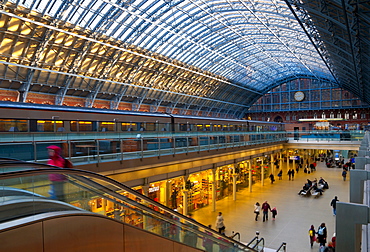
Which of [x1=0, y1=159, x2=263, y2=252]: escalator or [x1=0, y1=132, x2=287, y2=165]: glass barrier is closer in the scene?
[x1=0, y1=159, x2=263, y2=252]: escalator

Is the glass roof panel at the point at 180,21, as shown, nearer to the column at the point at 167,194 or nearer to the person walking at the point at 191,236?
the column at the point at 167,194

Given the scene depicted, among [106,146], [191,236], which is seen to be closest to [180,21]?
[106,146]

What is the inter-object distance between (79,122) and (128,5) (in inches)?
734

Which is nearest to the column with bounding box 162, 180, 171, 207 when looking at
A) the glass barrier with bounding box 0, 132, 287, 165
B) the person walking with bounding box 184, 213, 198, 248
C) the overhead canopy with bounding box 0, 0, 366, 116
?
the glass barrier with bounding box 0, 132, 287, 165

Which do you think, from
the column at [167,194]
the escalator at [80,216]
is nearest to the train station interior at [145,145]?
the escalator at [80,216]

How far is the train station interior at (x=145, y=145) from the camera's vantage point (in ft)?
14.2

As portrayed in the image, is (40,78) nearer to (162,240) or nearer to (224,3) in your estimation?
(224,3)

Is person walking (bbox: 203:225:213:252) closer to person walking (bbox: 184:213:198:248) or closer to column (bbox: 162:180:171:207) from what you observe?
person walking (bbox: 184:213:198:248)

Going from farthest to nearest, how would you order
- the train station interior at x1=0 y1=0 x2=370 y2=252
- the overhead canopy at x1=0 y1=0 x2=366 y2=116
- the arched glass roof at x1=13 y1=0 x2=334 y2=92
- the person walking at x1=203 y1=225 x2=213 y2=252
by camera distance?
the arched glass roof at x1=13 y1=0 x2=334 y2=92, the overhead canopy at x1=0 y1=0 x2=366 y2=116, the person walking at x1=203 y1=225 x2=213 y2=252, the train station interior at x1=0 y1=0 x2=370 y2=252

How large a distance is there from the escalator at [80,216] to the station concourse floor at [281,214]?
10.8 metres

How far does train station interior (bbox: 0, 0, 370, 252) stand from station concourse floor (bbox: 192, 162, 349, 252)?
0.42 feet

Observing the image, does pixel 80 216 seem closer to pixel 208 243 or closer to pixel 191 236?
pixel 191 236

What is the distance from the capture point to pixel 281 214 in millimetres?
20109

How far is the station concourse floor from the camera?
618 inches
